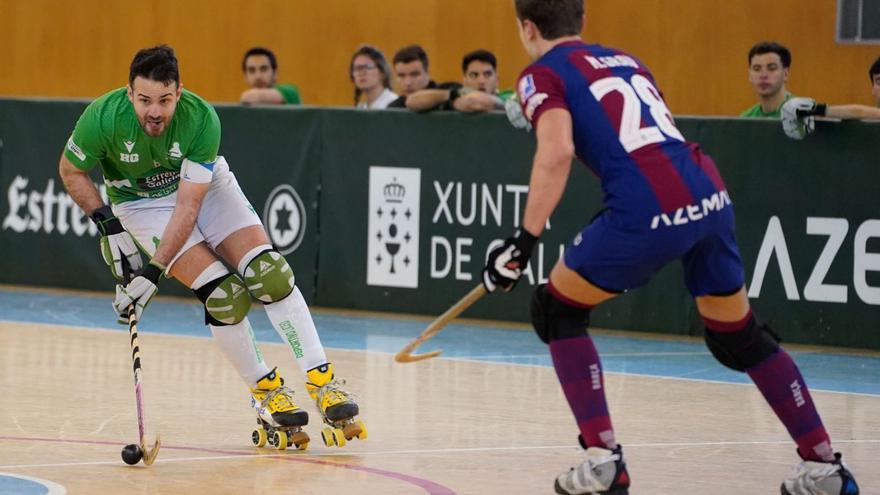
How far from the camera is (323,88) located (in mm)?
16578

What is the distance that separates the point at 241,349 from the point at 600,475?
225cm

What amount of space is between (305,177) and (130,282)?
19.0 ft

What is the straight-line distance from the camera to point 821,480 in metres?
6.20

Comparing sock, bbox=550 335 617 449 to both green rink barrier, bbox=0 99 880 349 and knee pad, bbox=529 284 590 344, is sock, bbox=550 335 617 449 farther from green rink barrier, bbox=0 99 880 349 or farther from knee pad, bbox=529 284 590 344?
green rink barrier, bbox=0 99 880 349

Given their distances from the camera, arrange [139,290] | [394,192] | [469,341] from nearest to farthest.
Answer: [139,290] < [469,341] < [394,192]

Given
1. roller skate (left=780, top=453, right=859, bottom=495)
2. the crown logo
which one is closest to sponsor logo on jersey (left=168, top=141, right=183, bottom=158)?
roller skate (left=780, top=453, right=859, bottom=495)

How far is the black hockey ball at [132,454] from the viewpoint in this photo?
6941 millimetres

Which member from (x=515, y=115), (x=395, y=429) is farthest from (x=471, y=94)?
(x=395, y=429)

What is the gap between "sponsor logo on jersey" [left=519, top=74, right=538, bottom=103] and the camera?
19.9 ft

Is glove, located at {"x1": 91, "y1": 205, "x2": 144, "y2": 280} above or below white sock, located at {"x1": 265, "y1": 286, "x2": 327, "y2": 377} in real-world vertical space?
above

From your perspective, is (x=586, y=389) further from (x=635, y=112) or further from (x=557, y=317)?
(x=635, y=112)

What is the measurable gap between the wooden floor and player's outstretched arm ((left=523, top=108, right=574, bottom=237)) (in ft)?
4.24

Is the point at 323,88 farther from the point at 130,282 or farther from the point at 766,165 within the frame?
the point at 130,282

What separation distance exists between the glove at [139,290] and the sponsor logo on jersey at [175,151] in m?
0.51
